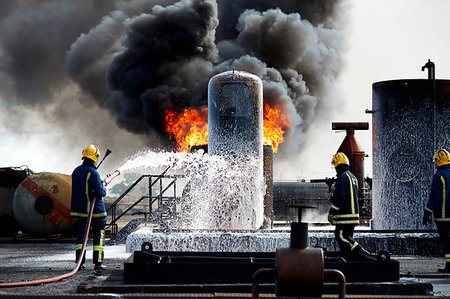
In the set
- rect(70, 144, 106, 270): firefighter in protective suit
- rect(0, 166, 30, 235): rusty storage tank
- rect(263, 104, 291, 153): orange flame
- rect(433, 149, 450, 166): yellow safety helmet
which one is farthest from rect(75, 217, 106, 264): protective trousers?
rect(263, 104, 291, 153): orange flame

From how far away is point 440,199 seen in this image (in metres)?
8.54

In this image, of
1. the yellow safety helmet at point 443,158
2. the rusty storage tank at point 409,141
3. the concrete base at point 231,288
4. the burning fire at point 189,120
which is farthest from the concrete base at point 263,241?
the burning fire at point 189,120

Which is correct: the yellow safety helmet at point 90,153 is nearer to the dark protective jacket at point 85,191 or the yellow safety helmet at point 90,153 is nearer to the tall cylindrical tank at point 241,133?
the dark protective jacket at point 85,191

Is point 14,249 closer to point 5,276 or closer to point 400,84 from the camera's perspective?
point 5,276

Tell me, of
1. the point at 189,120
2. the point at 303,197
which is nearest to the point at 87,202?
the point at 303,197

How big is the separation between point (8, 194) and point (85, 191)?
1014 centimetres

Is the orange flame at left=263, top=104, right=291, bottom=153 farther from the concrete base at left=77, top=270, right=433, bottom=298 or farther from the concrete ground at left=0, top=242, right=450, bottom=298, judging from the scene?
the concrete base at left=77, top=270, right=433, bottom=298

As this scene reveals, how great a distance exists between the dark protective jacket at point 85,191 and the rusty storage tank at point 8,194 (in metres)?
9.81

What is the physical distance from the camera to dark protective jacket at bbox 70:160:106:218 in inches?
314

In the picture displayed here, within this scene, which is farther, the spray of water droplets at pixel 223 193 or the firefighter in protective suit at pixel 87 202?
the spray of water droplets at pixel 223 193

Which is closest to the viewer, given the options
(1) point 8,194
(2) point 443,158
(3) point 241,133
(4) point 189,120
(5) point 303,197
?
(2) point 443,158

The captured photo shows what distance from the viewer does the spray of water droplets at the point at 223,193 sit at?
12.6 meters

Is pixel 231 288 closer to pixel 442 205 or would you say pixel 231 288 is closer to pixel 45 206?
pixel 442 205

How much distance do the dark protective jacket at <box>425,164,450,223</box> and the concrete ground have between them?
2.69ft
